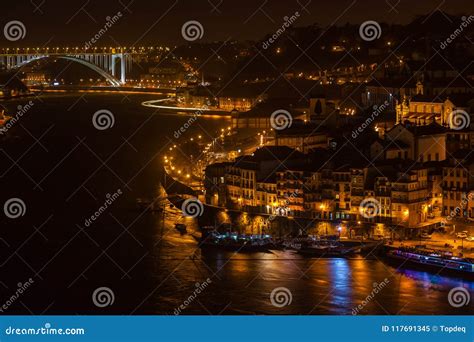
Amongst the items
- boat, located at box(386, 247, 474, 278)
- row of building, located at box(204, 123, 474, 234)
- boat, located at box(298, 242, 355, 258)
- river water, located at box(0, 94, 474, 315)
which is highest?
row of building, located at box(204, 123, 474, 234)

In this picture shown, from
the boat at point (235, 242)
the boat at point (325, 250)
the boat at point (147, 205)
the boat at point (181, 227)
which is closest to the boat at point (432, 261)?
the boat at point (325, 250)

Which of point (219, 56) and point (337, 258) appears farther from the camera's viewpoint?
point (219, 56)

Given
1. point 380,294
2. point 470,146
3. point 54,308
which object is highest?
point 470,146

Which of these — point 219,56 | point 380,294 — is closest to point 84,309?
point 380,294

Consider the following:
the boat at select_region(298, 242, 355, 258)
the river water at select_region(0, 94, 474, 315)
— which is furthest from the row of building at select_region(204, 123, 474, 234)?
the river water at select_region(0, 94, 474, 315)

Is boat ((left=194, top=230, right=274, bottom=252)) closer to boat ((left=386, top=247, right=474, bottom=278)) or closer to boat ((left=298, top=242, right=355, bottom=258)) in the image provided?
boat ((left=298, top=242, right=355, bottom=258))

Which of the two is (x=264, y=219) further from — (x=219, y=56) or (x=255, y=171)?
(x=219, y=56)

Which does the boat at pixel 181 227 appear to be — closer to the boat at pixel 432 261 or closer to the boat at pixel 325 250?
the boat at pixel 325 250
